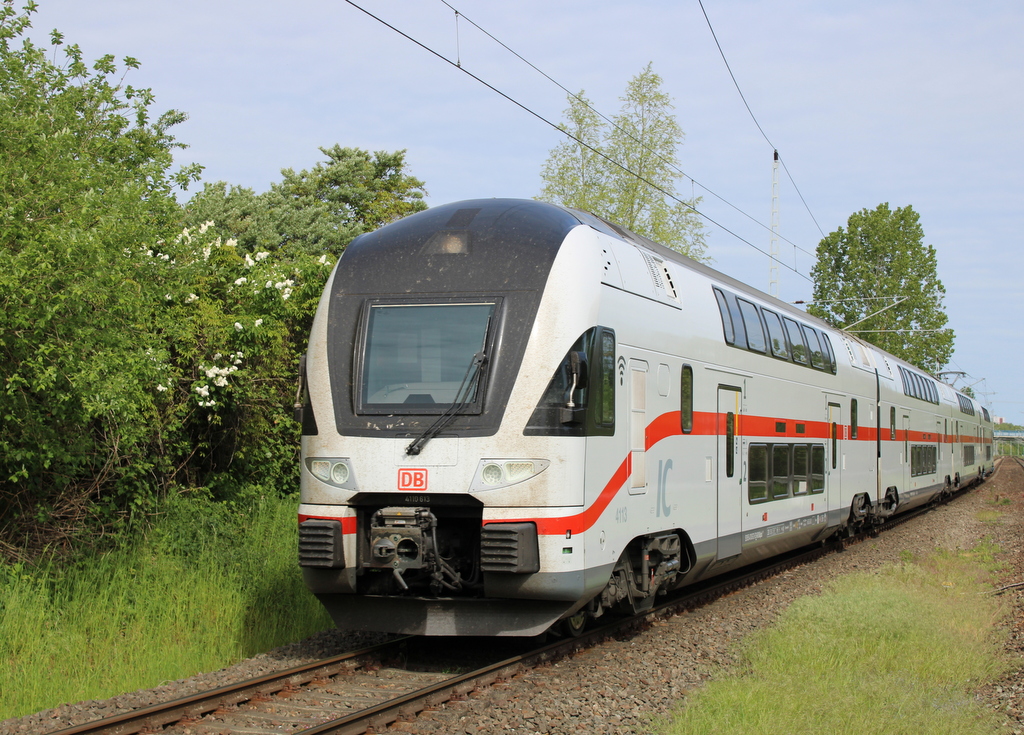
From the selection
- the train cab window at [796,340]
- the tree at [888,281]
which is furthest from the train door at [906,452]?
the tree at [888,281]

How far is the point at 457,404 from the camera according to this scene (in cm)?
724

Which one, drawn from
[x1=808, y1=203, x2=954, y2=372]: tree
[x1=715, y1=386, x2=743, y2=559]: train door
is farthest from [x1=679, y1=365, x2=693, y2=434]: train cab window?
[x1=808, y1=203, x2=954, y2=372]: tree

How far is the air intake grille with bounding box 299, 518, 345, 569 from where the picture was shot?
23.9 ft

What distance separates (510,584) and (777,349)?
259 inches

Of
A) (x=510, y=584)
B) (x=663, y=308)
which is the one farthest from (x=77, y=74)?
(x=510, y=584)

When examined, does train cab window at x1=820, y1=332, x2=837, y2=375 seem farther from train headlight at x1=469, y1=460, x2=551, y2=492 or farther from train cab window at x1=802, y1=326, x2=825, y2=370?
train headlight at x1=469, y1=460, x2=551, y2=492

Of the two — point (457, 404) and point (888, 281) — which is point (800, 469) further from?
point (888, 281)

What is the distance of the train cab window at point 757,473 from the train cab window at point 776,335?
1422 mm

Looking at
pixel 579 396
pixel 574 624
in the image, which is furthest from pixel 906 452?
pixel 579 396

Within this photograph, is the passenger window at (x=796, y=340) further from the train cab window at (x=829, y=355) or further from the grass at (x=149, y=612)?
the grass at (x=149, y=612)

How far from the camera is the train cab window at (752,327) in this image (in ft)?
37.4

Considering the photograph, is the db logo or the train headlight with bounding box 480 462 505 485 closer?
the train headlight with bounding box 480 462 505 485

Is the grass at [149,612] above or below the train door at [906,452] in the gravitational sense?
below

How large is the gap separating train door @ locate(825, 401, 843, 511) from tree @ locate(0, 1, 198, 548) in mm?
9562
